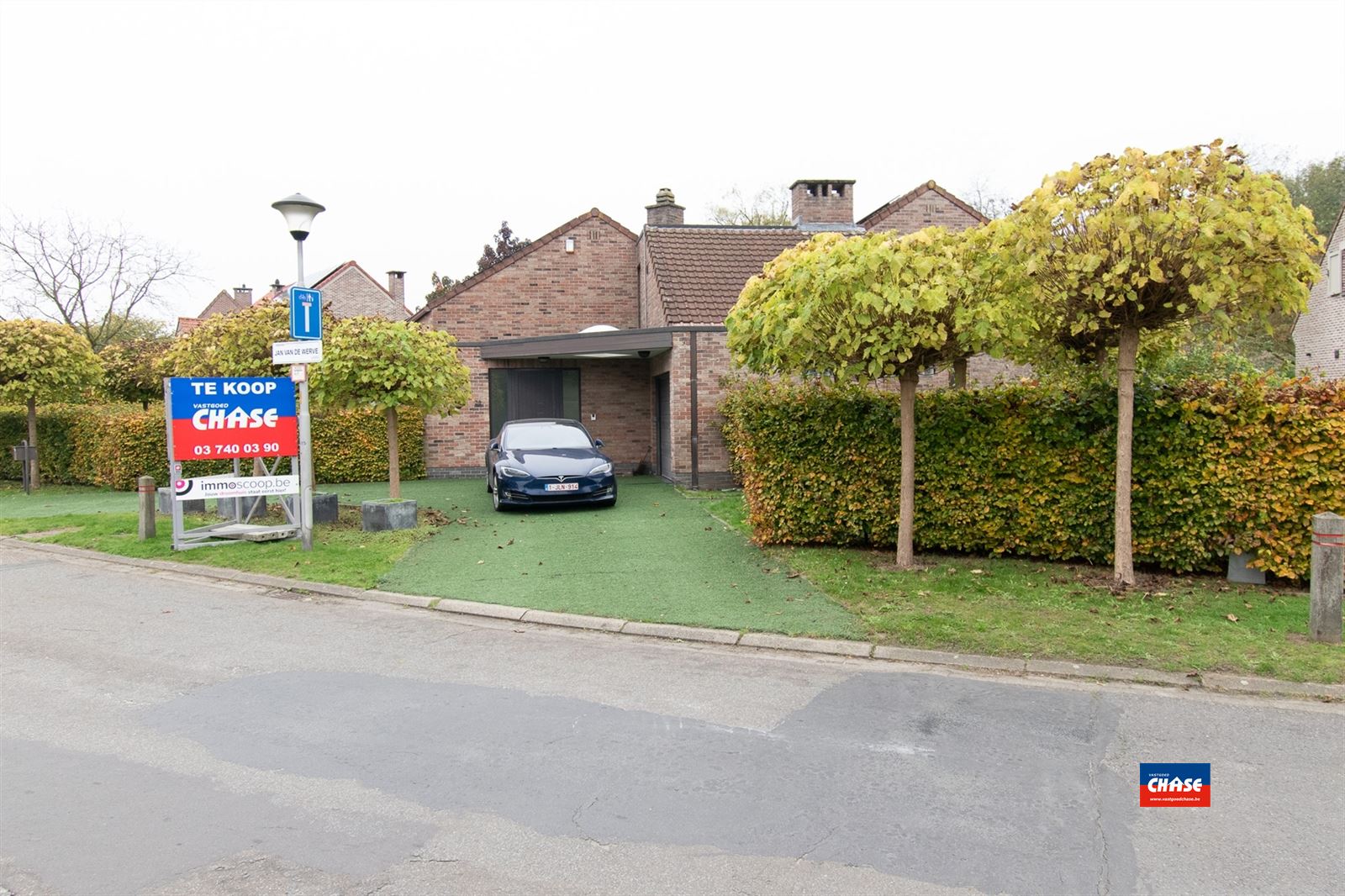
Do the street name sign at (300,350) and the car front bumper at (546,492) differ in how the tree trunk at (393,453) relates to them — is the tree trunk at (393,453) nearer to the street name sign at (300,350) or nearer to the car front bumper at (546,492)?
the car front bumper at (546,492)

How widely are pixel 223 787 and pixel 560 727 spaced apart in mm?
1685

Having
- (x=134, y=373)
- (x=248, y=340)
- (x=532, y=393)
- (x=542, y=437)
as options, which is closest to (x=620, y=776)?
(x=542, y=437)

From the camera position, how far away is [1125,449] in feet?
25.4

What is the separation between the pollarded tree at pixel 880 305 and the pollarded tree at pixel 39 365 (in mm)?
17178

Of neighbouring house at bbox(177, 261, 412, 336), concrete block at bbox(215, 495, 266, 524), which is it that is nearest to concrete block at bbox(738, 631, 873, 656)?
concrete block at bbox(215, 495, 266, 524)

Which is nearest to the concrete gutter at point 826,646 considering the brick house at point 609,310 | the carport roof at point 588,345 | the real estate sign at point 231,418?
the real estate sign at point 231,418

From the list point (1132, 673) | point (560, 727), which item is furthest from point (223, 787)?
point (1132, 673)

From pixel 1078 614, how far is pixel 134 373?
24346 mm

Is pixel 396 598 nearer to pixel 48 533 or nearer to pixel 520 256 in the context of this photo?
pixel 48 533

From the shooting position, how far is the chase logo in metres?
4.05

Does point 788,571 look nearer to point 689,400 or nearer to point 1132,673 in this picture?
point 1132,673

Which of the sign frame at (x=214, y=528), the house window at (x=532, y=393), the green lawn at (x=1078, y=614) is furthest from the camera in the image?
the house window at (x=532, y=393)

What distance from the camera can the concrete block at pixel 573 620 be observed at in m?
7.23

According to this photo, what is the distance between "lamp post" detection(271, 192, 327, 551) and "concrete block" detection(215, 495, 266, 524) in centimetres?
216
